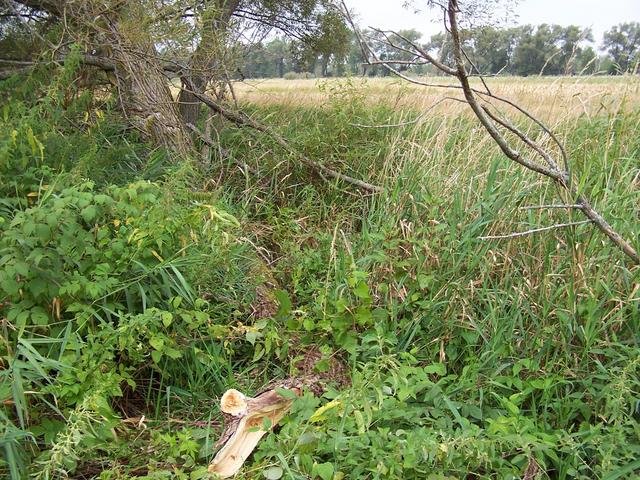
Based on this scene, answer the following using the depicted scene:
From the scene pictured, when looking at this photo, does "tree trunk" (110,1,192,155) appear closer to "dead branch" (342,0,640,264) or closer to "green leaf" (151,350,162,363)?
"dead branch" (342,0,640,264)

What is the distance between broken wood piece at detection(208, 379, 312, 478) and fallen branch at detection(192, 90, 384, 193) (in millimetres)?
1933

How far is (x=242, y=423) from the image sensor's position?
1.97m

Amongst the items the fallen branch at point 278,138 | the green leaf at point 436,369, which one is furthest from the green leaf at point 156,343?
the fallen branch at point 278,138

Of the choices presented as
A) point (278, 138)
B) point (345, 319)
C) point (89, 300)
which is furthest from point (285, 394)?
point (278, 138)

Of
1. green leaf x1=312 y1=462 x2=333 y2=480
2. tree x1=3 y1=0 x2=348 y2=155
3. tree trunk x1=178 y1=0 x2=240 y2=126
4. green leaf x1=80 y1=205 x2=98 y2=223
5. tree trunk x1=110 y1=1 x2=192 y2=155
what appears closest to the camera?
green leaf x1=312 y1=462 x2=333 y2=480

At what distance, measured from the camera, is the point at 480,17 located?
550 centimetres

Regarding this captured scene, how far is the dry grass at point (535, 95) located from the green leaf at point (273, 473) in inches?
120

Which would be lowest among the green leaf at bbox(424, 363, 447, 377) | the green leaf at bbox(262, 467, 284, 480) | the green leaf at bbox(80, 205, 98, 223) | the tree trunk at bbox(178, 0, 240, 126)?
the green leaf at bbox(262, 467, 284, 480)

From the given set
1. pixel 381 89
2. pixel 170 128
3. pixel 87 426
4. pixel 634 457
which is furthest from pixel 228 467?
pixel 381 89

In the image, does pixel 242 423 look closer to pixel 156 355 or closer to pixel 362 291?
pixel 156 355

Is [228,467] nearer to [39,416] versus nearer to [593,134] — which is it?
[39,416]

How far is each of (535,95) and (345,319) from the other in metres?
2.89

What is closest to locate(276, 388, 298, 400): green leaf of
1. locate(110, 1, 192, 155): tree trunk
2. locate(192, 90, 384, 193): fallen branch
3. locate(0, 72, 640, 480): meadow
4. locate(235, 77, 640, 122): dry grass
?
locate(0, 72, 640, 480): meadow

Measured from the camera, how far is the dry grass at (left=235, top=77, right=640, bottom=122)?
3.49 meters
